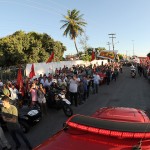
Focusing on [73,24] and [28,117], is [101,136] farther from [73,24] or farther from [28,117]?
[73,24]

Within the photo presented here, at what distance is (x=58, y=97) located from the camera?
12.7 metres

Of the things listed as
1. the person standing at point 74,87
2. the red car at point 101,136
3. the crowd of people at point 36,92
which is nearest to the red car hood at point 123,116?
the red car at point 101,136

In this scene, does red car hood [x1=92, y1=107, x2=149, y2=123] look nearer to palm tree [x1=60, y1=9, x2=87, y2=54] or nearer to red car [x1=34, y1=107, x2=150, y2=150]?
red car [x1=34, y1=107, x2=150, y2=150]

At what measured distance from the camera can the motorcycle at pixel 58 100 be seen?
1195 centimetres

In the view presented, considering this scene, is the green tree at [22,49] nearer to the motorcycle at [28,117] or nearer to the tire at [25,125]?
the motorcycle at [28,117]

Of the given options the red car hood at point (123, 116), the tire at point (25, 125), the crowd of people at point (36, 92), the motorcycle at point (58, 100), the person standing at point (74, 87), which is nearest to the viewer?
the red car hood at point (123, 116)

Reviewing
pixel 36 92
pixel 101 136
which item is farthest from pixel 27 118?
pixel 101 136

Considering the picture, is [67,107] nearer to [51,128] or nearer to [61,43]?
[51,128]

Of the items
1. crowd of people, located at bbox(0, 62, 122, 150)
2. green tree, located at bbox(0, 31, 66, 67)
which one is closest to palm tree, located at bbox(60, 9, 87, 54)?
green tree, located at bbox(0, 31, 66, 67)

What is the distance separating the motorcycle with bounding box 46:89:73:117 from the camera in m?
11.9

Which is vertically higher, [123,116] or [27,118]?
[123,116]

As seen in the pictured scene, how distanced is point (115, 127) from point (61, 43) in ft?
171

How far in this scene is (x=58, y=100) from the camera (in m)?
12.9

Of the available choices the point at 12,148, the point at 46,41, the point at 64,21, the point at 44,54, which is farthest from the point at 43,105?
the point at 64,21
